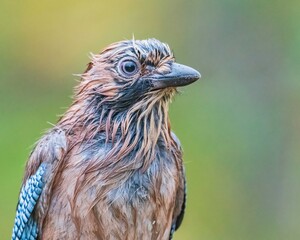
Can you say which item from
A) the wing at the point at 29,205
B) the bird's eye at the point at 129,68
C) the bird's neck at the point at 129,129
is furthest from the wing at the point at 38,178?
the bird's eye at the point at 129,68

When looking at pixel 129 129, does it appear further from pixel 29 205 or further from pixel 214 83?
pixel 214 83

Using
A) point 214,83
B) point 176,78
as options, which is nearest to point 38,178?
point 176,78

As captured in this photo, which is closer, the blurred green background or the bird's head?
the bird's head

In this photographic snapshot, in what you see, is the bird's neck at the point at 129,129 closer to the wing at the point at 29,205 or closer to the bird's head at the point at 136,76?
the bird's head at the point at 136,76

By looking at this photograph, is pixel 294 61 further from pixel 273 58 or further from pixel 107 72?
pixel 107 72

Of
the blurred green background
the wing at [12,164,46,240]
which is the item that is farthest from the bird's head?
the blurred green background

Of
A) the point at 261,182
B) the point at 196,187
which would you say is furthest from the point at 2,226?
the point at 261,182

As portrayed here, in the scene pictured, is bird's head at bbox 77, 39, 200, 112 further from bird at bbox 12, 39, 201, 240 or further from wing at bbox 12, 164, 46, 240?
wing at bbox 12, 164, 46, 240

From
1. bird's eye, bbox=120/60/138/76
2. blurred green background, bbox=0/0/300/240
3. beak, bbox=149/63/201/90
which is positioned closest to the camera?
beak, bbox=149/63/201/90
